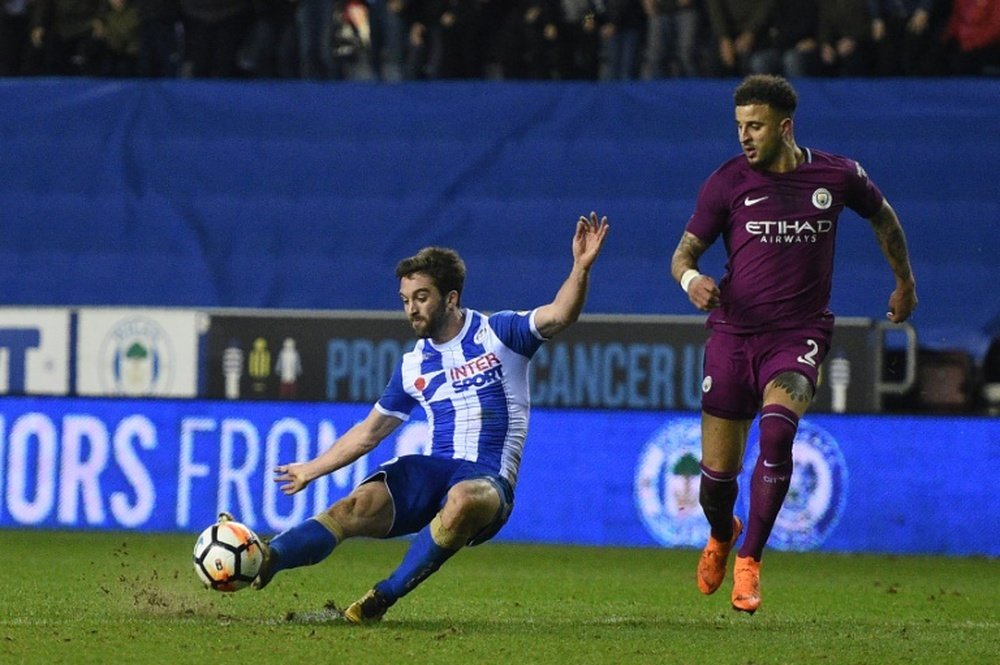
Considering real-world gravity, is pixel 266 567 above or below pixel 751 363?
below

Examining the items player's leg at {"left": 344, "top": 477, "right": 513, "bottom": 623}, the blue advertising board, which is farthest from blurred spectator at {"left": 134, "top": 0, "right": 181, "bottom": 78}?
player's leg at {"left": 344, "top": 477, "right": 513, "bottom": 623}

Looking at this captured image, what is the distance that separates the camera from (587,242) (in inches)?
293

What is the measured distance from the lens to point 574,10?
1596 cm

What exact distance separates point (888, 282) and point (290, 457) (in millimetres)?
4903

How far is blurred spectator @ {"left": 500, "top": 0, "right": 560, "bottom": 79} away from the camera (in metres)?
15.9

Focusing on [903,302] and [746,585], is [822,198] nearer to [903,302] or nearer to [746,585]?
[903,302]

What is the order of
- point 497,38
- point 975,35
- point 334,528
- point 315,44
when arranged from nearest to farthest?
point 334,528 < point 975,35 < point 497,38 < point 315,44

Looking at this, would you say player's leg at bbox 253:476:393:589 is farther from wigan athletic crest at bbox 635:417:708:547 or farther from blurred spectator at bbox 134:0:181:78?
blurred spectator at bbox 134:0:181:78

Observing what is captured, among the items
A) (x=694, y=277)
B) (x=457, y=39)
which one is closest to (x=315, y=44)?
(x=457, y=39)

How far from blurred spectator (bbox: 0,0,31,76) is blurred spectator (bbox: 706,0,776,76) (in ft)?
19.9

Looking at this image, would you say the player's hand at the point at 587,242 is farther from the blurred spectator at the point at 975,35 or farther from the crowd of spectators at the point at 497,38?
the blurred spectator at the point at 975,35

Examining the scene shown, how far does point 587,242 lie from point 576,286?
0.21 m

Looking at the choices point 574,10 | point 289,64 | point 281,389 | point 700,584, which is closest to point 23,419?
point 281,389

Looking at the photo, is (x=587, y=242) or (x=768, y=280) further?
(x=768, y=280)
